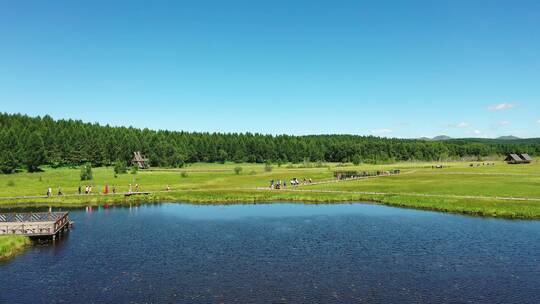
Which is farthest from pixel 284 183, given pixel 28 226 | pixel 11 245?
pixel 11 245

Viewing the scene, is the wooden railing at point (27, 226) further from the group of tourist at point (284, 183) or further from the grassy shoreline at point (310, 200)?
the group of tourist at point (284, 183)

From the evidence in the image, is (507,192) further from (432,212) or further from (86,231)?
(86,231)

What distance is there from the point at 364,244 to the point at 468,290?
16381 millimetres

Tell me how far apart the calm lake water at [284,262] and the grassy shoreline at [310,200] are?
6002 millimetres

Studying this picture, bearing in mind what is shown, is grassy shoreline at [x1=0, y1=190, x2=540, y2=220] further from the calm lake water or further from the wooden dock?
the wooden dock

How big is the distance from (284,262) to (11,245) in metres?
30.3

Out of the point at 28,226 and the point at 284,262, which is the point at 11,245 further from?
the point at 284,262

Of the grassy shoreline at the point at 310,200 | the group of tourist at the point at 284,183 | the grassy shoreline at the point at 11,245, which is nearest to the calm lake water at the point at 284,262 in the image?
the grassy shoreline at the point at 11,245

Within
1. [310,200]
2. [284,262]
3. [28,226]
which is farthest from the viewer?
[310,200]

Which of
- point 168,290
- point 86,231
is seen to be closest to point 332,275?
point 168,290

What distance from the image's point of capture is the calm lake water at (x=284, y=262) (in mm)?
34156

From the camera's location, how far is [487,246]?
159ft

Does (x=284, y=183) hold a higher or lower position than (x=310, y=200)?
higher

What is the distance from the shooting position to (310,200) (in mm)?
87250
